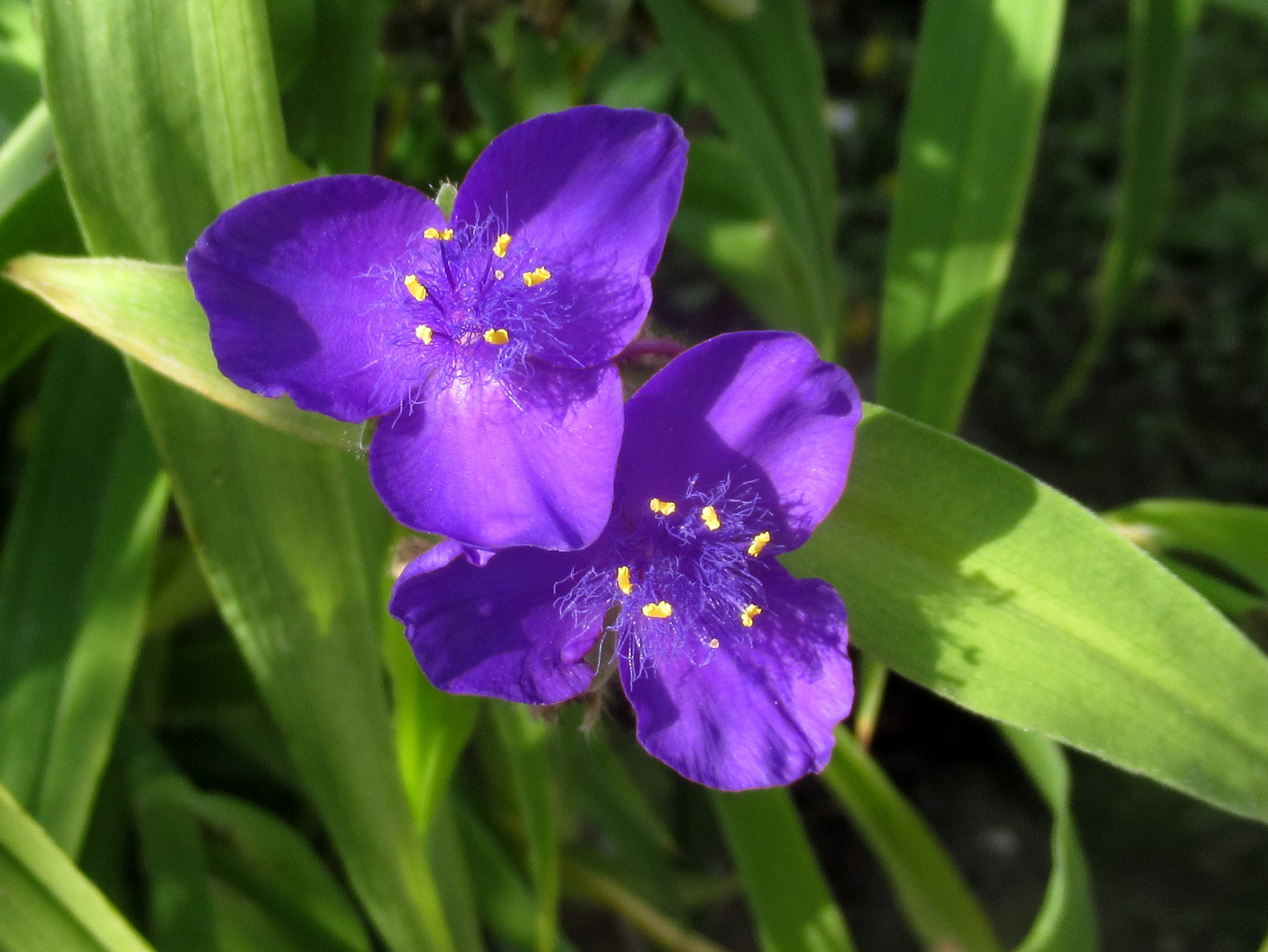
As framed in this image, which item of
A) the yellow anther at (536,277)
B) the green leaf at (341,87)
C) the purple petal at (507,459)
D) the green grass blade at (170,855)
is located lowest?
the green grass blade at (170,855)

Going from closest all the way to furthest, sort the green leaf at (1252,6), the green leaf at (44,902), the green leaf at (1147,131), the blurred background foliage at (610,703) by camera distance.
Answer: the green leaf at (44,902), the blurred background foliage at (610,703), the green leaf at (1252,6), the green leaf at (1147,131)

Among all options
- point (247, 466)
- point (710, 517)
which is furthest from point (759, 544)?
point (247, 466)

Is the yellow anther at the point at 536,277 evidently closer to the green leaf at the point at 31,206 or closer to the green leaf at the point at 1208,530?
the green leaf at the point at 31,206

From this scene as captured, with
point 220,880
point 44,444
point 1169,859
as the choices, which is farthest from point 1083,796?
point 44,444

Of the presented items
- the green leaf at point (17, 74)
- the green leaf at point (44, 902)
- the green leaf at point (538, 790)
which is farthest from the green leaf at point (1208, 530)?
the green leaf at point (17, 74)

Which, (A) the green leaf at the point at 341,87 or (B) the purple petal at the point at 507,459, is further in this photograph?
(A) the green leaf at the point at 341,87
